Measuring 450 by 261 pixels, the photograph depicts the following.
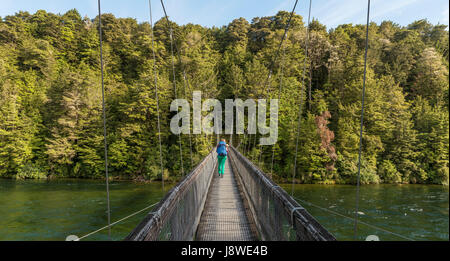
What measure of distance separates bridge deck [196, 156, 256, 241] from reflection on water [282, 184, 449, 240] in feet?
28.3

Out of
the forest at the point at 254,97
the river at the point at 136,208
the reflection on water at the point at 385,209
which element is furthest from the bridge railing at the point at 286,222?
the forest at the point at 254,97

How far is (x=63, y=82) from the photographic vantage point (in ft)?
93.4

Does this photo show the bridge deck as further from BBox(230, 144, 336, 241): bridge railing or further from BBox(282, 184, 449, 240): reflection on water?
BBox(282, 184, 449, 240): reflection on water

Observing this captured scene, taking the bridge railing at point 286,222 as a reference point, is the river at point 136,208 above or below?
below

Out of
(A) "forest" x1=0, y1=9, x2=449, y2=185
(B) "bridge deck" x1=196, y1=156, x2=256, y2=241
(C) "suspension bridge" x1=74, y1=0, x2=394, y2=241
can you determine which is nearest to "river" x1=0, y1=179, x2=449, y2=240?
(A) "forest" x1=0, y1=9, x2=449, y2=185

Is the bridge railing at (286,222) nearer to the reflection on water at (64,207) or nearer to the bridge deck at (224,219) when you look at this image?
the bridge deck at (224,219)

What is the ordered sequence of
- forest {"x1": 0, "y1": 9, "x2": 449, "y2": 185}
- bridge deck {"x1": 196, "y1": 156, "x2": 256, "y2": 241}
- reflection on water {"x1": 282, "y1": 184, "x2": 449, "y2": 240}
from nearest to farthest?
bridge deck {"x1": 196, "y1": 156, "x2": 256, "y2": 241}
reflection on water {"x1": 282, "y1": 184, "x2": 449, "y2": 240}
forest {"x1": 0, "y1": 9, "x2": 449, "y2": 185}

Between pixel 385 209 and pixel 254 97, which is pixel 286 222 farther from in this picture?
pixel 254 97

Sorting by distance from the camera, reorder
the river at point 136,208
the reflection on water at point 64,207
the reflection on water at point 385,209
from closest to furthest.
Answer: the reflection on water at point 64,207 → the river at point 136,208 → the reflection on water at point 385,209

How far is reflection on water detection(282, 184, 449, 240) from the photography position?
12812mm

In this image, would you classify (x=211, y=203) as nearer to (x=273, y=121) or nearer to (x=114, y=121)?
(x=273, y=121)

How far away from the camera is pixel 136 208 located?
15867 millimetres

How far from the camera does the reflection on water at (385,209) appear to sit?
12812 mm
